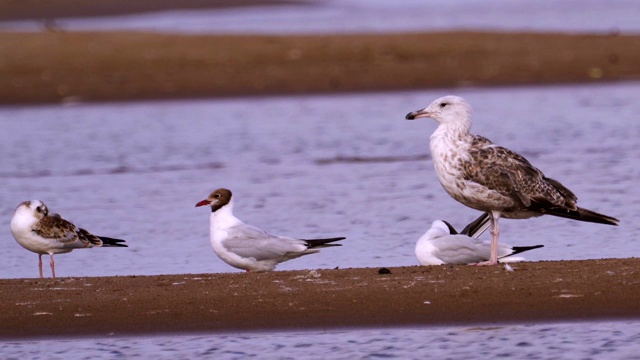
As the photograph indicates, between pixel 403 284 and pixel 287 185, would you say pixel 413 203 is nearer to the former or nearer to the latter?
pixel 287 185

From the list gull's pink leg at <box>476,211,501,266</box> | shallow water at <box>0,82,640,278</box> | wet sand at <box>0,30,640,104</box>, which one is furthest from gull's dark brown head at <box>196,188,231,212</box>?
wet sand at <box>0,30,640,104</box>

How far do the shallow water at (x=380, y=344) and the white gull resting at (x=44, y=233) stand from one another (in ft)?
7.73

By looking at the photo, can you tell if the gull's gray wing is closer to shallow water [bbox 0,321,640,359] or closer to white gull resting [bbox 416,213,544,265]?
white gull resting [bbox 416,213,544,265]

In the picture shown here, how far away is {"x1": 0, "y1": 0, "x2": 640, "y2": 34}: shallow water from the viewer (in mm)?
29641

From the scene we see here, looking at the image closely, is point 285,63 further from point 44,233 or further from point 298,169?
A: point 44,233

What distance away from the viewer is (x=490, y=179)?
9484 mm

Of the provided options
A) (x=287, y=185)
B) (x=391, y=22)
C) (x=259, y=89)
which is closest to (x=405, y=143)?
(x=287, y=185)

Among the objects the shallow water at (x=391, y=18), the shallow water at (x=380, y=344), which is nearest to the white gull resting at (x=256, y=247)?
the shallow water at (x=380, y=344)

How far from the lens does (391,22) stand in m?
31.7

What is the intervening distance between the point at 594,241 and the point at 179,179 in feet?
18.9

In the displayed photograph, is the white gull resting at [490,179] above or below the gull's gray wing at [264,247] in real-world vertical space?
above

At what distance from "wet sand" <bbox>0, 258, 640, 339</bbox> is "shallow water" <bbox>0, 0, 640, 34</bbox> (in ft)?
62.6

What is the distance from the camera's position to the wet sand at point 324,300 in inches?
338

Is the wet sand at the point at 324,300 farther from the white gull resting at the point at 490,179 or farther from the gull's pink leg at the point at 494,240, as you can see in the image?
the white gull resting at the point at 490,179
